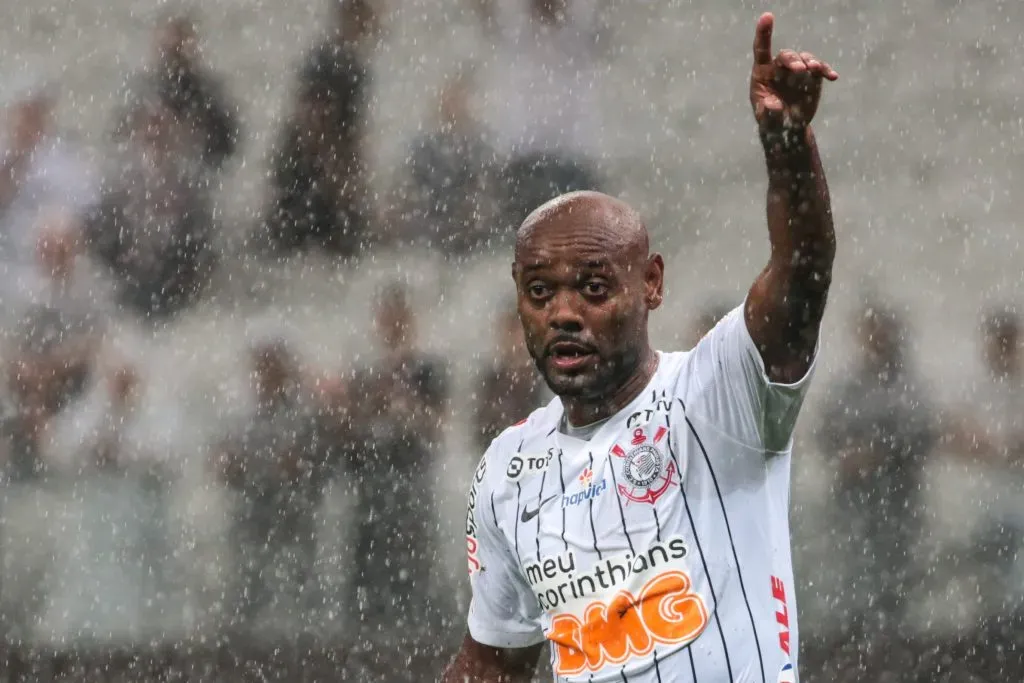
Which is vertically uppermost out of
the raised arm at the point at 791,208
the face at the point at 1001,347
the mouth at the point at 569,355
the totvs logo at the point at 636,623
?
the raised arm at the point at 791,208

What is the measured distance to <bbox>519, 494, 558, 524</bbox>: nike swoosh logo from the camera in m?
2.46

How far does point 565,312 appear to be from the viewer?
2389mm

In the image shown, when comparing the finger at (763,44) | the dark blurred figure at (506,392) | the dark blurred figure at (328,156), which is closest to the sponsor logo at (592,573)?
the finger at (763,44)

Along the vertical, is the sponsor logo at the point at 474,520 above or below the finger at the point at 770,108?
below

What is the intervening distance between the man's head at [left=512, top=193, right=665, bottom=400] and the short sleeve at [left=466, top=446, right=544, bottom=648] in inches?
14.1

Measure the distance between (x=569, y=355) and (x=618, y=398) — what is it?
14 centimetres

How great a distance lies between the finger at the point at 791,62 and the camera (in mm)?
1872

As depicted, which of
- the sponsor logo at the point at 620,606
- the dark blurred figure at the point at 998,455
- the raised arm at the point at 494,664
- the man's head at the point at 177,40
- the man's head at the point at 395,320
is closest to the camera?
the sponsor logo at the point at 620,606

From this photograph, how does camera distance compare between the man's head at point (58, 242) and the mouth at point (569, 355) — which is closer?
the mouth at point (569, 355)

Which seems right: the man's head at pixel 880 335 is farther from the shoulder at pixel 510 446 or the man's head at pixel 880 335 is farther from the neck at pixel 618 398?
the neck at pixel 618 398

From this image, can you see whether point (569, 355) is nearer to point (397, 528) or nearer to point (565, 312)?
point (565, 312)

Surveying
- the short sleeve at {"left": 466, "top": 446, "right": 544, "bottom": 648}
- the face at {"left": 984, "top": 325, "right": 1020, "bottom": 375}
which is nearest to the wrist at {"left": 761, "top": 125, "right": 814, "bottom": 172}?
the short sleeve at {"left": 466, "top": 446, "right": 544, "bottom": 648}

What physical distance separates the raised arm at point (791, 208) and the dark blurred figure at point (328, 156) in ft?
14.1

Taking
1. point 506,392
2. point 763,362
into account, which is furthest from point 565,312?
point 506,392
